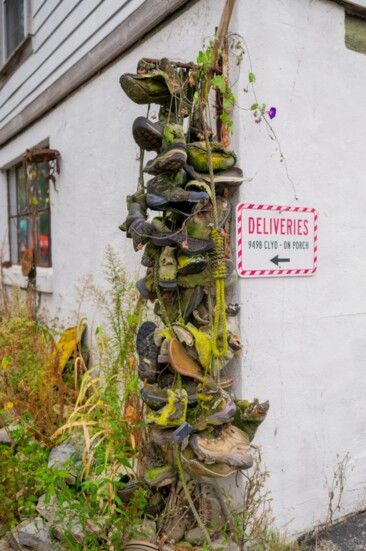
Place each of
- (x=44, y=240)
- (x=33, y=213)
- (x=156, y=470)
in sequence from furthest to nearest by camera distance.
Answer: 1. (x=44, y=240)
2. (x=33, y=213)
3. (x=156, y=470)

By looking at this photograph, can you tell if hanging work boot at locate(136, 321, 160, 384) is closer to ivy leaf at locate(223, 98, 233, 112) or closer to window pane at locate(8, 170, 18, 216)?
ivy leaf at locate(223, 98, 233, 112)

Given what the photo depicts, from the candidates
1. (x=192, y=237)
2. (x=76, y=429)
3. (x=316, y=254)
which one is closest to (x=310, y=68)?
(x=316, y=254)

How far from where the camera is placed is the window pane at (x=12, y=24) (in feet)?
19.4

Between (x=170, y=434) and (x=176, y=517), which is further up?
(x=170, y=434)

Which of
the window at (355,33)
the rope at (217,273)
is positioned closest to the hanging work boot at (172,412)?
the rope at (217,273)

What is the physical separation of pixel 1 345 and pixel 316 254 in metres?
2.55

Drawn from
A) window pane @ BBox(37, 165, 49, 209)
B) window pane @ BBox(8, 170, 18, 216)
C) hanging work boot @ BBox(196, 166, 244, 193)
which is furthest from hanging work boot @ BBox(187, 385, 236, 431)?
window pane @ BBox(8, 170, 18, 216)

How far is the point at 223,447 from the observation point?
2.04 meters

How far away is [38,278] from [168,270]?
328cm

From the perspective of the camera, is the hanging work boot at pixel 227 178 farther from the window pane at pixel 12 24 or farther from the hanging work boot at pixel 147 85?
the window pane at pixel 12 24

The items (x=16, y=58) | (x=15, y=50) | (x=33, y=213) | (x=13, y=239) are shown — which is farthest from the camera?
(x=13, y=239)

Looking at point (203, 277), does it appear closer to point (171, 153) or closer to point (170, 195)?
point (170, 195)

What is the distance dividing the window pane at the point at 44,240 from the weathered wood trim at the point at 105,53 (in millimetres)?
1059

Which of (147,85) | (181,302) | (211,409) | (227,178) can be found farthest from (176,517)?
(147,85)
